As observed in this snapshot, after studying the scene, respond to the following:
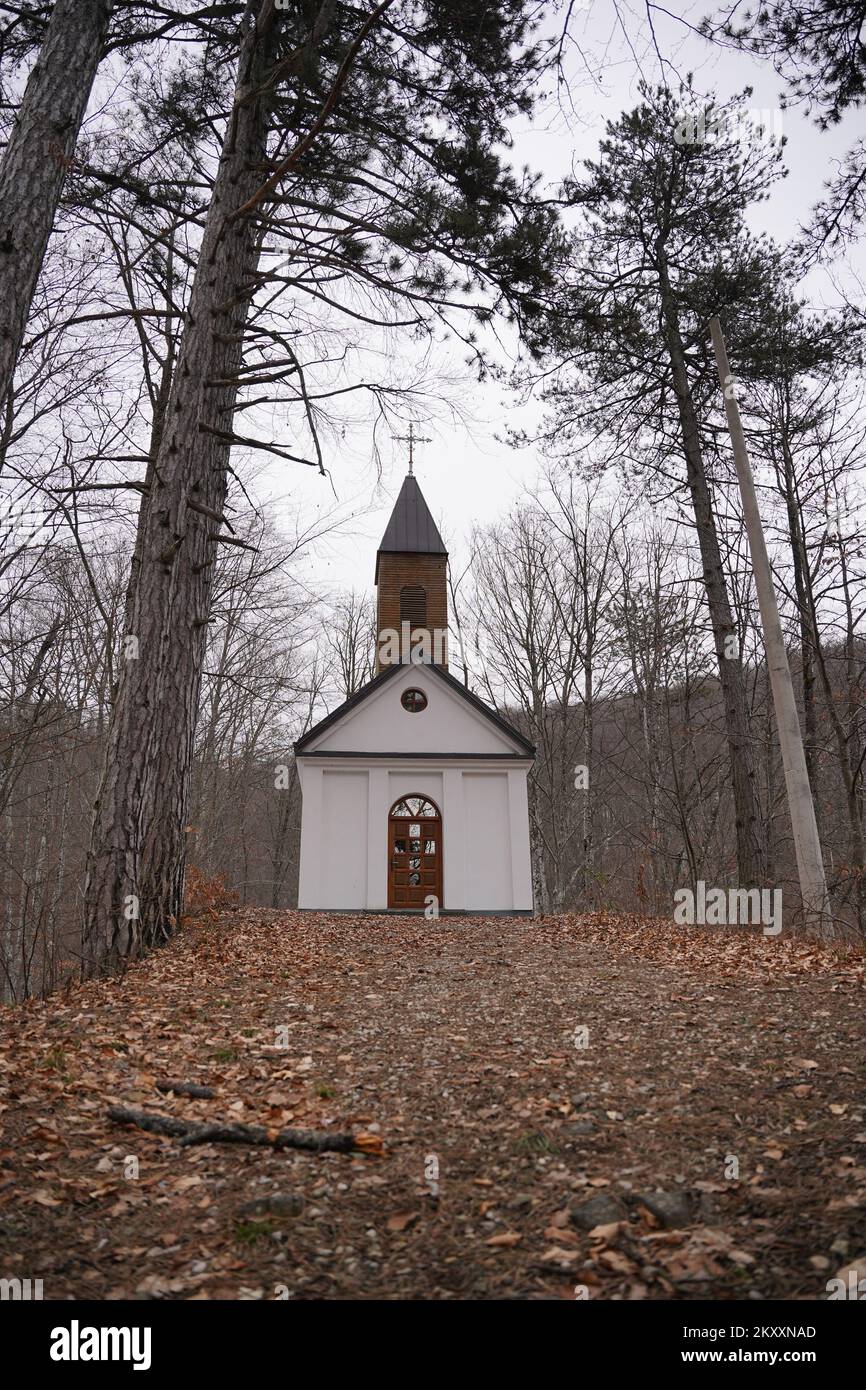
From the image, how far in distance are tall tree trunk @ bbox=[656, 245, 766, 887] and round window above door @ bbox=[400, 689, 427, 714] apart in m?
6.82

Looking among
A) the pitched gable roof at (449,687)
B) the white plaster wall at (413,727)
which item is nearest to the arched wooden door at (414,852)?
the white plaster wall at (413,727)

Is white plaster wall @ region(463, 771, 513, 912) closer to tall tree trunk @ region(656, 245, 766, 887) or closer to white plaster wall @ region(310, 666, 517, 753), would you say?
white plaster wall @ region(310, 666, 517, 753)

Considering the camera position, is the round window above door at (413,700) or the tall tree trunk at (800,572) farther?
the round window above door at (413,700)

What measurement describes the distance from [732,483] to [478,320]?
18.4 ft

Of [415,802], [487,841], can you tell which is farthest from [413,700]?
[487,841]

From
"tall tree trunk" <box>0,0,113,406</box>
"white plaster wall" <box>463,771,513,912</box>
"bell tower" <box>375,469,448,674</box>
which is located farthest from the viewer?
"bell tower" <box>375,469,448,674</box>

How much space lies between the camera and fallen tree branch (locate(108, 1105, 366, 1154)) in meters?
3.43

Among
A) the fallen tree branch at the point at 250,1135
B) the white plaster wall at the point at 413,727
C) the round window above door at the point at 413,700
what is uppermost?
the round window above door at the point at 413,700

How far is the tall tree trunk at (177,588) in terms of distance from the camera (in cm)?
724

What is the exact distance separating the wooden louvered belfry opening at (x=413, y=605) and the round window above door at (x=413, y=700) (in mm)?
2820

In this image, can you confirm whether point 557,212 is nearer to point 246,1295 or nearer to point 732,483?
point 732,483

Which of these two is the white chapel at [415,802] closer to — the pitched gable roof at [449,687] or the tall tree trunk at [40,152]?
the pitched gable roof at [449,687]

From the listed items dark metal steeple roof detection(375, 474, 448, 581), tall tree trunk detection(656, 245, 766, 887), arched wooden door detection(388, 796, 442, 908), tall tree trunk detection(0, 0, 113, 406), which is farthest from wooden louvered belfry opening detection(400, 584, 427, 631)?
tall tree trunk detection(0, 0, 113, 406)
